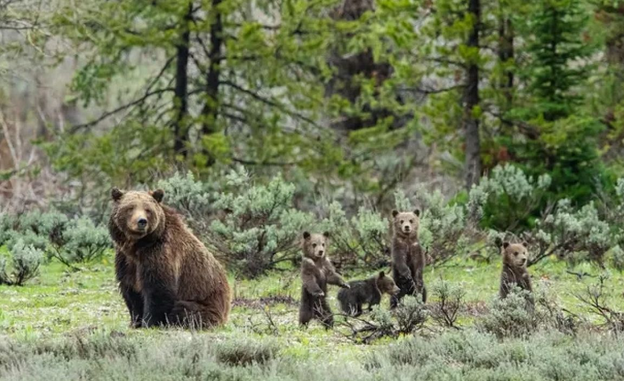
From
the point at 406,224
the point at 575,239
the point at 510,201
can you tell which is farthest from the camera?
the point at 510,201

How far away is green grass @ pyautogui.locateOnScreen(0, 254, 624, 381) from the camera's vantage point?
8.98m

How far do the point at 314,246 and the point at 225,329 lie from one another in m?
1.19

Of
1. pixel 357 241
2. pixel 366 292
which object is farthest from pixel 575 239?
pixel 366 292

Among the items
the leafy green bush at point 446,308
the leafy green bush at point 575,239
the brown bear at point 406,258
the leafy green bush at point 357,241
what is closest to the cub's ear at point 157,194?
the leafy green bush at point 446,308

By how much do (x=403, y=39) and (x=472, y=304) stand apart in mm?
10356

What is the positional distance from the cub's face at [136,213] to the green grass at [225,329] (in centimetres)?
92

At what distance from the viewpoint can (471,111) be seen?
914 inches

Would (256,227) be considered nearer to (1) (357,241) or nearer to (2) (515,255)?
(1) (357,241)

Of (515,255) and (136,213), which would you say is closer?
(136,213)

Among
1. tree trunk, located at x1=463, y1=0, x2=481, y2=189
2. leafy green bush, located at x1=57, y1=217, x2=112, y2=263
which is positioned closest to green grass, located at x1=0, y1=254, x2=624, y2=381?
leafy green bush, located at x1=57, y1=217, x2=112, y2=263

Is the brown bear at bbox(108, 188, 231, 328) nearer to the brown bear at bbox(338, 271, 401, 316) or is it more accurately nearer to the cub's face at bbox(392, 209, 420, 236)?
the brown bear at bbox(338, 271, 401, 316)

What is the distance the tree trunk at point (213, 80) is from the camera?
24094mm

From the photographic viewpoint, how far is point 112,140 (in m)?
24.2

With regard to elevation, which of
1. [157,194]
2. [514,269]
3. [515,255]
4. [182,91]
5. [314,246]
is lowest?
[514,269]
